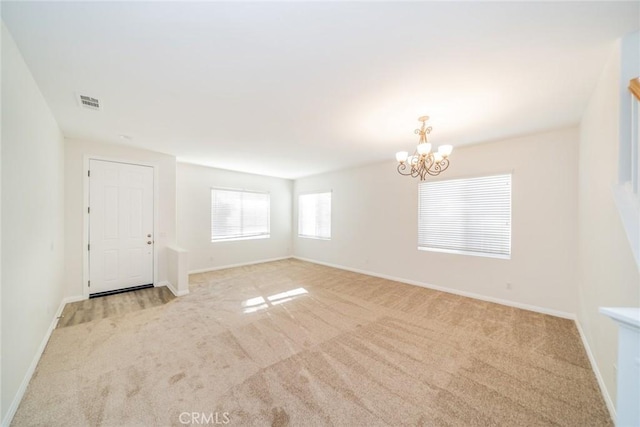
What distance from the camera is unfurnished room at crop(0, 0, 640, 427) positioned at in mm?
1501

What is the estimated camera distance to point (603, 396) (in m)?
1.76

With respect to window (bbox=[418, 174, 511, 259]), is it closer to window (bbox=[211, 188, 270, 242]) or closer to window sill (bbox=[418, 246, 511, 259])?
window sill (bbox=[418, 246, 511, 259])

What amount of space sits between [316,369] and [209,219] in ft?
15.3

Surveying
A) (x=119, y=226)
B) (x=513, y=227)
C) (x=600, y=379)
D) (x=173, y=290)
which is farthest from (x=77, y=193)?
(x=513, y=227)

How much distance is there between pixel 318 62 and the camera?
1.79 metres

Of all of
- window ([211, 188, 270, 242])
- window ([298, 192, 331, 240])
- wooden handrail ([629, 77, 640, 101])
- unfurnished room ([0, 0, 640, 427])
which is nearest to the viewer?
wooden handrail ([629, 77, 640, 101])

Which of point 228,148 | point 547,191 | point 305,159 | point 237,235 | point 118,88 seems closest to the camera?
point 118,88

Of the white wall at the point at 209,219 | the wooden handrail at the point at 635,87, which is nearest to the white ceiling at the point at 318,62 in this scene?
the wooden handrail at the point at 635,87

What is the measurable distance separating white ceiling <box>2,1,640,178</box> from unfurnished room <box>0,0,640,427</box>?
0.06 feet

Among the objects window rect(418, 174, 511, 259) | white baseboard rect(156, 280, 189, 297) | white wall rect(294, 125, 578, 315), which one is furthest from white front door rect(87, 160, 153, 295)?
window rect(418, 174, 511, 259)

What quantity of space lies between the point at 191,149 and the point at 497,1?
4.43 metres

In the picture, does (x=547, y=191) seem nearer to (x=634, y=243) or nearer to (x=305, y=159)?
(x=634, y=243)

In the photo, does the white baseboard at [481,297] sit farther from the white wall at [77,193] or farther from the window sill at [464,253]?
the white wall at [77,193]

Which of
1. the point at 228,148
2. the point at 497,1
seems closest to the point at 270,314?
the point at 228,148
